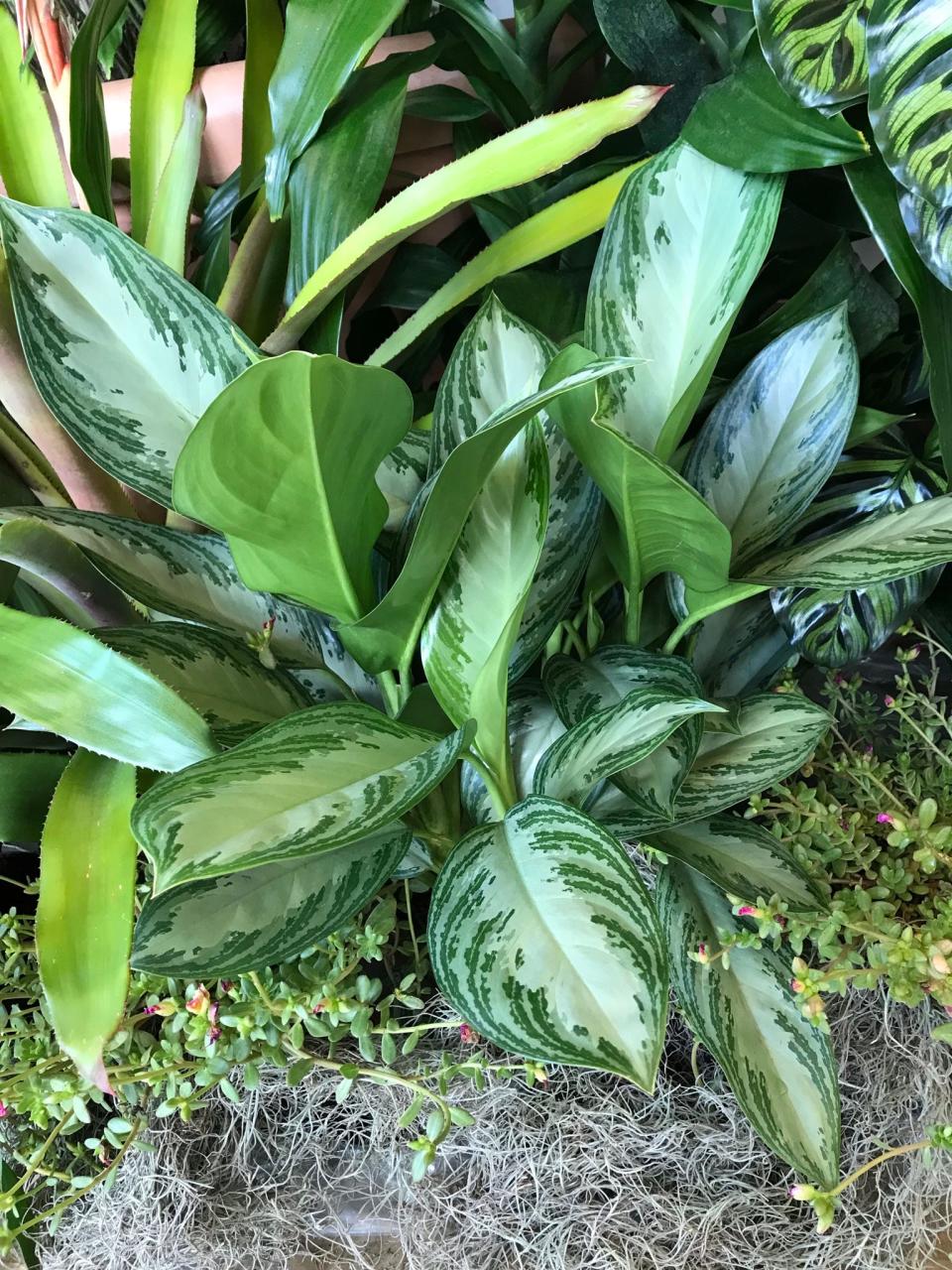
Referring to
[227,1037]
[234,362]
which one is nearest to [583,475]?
[234,362]

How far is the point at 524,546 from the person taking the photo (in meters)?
0.42

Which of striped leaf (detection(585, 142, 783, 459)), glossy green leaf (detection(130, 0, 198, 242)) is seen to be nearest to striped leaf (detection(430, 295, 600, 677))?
striped leaf (detection(585, 142, 783, 459))

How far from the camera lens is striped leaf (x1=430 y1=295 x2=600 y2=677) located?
0.46 metres

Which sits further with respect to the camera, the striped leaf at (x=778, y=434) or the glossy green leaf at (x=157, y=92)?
the glossy green leaf at (x=157, y=92)

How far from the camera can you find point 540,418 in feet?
1.50

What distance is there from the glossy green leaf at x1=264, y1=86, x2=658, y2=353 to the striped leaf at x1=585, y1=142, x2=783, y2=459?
0.16ft

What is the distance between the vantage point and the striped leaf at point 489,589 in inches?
16.3

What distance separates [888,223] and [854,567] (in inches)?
7.8

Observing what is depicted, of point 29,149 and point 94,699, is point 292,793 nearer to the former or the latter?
point 94,699

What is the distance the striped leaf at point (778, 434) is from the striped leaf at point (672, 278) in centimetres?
5

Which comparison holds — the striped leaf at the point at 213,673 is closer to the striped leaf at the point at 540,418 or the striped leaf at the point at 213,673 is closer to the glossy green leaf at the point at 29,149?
the striped leaf at the point at 540,418

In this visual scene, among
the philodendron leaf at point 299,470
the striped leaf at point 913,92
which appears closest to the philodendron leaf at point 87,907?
the philodendron leaf at point 299,470

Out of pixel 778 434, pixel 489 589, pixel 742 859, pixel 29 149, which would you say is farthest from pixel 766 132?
pixel 29 149

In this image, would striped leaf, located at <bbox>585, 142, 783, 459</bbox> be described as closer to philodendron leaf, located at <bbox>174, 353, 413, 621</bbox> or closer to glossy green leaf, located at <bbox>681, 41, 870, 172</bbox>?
glossy green leaf, located at <bbox>681, 41, 870, 172</bbox>
